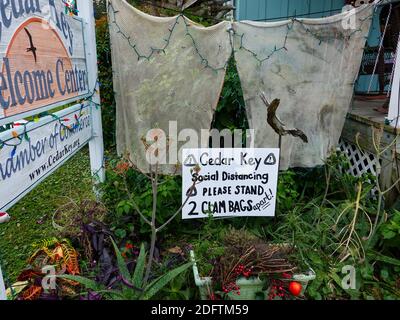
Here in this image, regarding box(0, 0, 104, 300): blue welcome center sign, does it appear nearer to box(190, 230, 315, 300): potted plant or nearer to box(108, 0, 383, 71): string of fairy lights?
box(108, 0, 383, 71): string of fairy lights

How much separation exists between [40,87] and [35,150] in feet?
1.22

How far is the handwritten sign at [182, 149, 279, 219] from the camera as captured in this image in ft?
7.87

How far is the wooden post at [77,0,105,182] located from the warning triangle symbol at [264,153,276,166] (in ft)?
4.92

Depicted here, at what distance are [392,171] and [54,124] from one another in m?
2.84

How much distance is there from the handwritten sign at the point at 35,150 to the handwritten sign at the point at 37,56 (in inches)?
4.6

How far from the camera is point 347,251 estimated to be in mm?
2365

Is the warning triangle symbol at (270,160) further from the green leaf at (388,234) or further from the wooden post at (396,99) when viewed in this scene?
the wooden post at (396,99)

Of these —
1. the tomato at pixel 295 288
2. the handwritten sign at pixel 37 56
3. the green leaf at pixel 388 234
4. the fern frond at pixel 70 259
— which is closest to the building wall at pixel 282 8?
the handwritten sign at pixel 37 56

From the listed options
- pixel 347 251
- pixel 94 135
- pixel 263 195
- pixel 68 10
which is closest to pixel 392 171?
pixel 347 251

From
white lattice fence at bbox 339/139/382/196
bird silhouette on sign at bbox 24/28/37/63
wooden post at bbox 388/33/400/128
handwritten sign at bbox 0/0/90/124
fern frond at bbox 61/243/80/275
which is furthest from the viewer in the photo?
white lattice fence at bbox 339/139/382/196

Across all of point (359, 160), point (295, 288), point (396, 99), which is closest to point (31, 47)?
point (295, 288)

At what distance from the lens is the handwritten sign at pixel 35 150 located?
156 centimetres

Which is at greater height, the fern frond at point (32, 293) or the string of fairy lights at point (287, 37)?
the string of fairy lights at point (287, 37)

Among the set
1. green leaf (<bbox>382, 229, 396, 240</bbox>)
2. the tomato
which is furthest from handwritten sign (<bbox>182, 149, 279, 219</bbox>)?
green leaf (<bbox>382, 229, 396, 240</bbox>)
